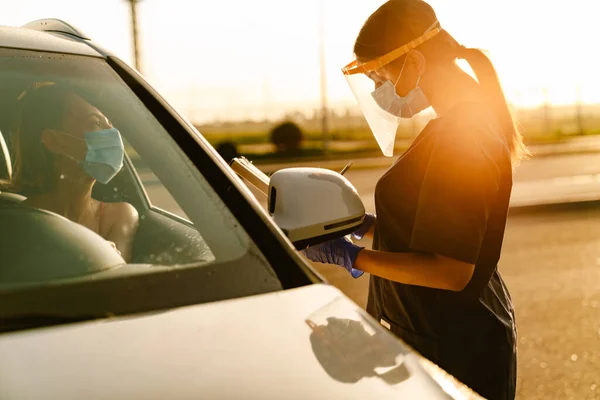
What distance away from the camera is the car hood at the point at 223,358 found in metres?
1.27

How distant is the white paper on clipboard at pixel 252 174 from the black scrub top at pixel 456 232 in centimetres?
36

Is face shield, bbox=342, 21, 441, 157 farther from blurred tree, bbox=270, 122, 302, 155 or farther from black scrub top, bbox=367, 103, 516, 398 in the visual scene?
blurred tree, bbox=270, 122, 302, 155

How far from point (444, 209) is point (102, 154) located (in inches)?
36.7

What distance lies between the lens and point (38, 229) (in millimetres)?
1815

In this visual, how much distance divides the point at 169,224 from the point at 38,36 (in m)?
0.60

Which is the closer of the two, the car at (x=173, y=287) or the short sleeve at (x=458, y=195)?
the car at (x=173, y=287)

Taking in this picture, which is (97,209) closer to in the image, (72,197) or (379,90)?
(72,197)

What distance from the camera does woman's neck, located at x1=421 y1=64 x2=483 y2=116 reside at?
2199mm

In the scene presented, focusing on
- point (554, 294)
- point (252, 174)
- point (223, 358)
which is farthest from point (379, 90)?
point (554, 294)

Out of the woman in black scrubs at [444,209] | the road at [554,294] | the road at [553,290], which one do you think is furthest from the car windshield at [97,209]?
the road at [554,294]

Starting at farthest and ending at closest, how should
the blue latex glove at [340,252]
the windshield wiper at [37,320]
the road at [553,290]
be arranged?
the road at [553,290] → the blue latex glove at [340,252] → the windshield wiper at [37,320]

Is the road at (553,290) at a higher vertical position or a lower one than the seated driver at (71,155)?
lower

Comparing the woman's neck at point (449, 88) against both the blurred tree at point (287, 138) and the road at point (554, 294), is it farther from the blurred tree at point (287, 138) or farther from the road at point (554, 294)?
the blurred tree at point (287, 138)

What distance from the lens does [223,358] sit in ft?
4.50
